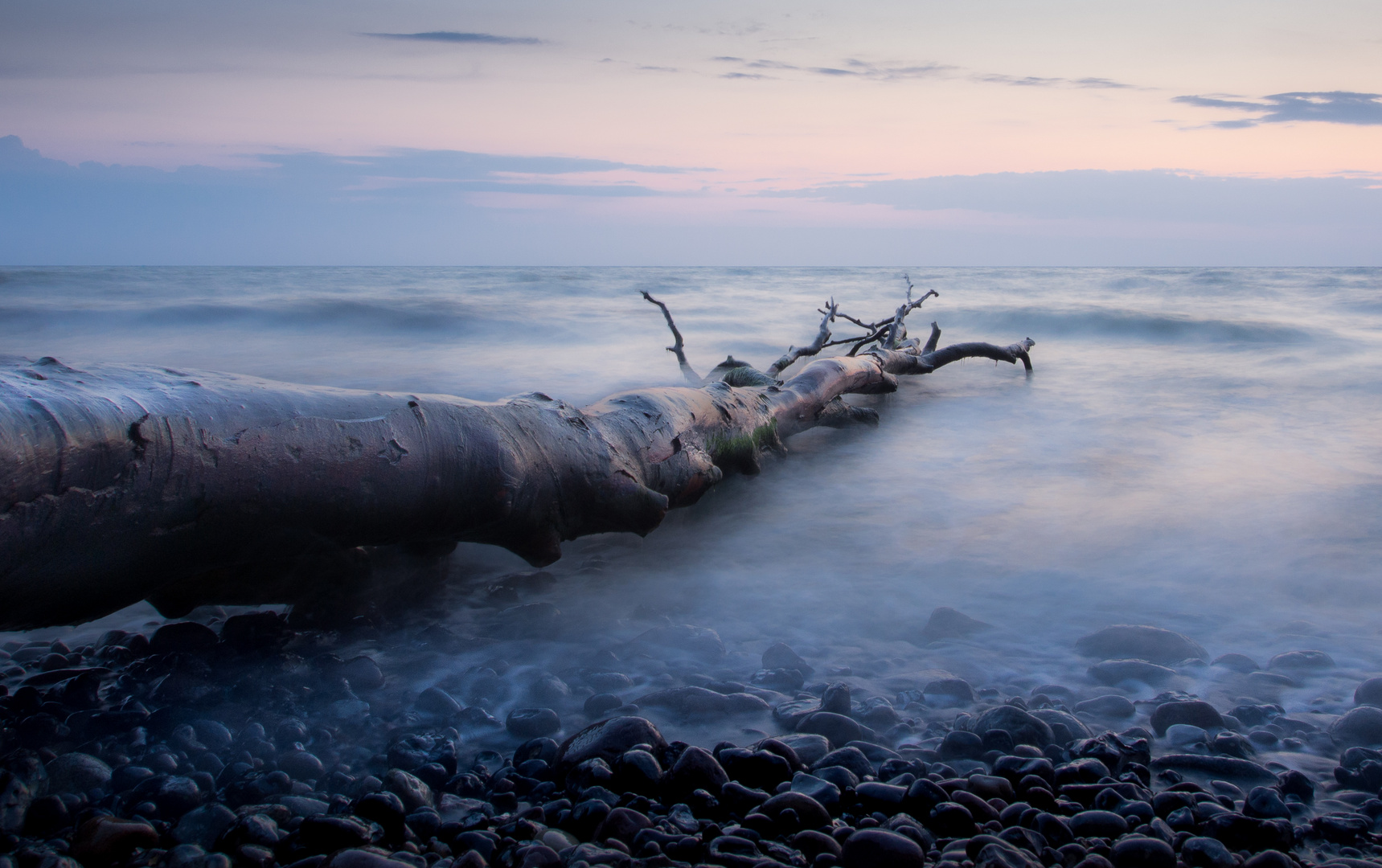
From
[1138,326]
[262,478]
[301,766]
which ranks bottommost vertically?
[301,766]

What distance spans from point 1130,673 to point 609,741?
65.5 inches

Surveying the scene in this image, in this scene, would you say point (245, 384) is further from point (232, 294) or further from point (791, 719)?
point (232, 294)

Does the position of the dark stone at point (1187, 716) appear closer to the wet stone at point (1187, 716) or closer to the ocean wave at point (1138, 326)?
the wet stone at point (1187, 716)

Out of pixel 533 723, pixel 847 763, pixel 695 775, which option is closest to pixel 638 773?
pixel 695 775

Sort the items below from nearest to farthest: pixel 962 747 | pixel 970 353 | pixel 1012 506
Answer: pixel 962 747, pixel 1012 506, pixel 970 353

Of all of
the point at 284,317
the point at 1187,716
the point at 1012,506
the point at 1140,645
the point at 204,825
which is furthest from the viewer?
the point at 284,317

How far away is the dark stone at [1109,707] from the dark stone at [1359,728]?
0.49m

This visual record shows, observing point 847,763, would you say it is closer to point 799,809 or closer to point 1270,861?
point 799,809

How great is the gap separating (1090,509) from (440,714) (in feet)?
11.3

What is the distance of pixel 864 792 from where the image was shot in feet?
6.24

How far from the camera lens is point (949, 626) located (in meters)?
2.91

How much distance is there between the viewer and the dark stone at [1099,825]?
178 cm

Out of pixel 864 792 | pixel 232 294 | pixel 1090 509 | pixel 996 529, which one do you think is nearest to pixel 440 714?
pixel 864 792

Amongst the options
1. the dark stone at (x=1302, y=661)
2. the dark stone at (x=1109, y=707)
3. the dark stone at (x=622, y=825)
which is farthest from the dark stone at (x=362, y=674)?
the dark stone at (x=1302, y=661)
